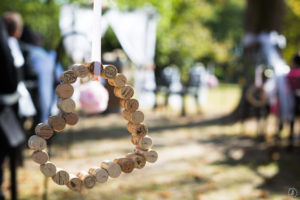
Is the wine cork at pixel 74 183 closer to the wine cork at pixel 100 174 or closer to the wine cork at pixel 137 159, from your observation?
the wine cork at pixel 100 174

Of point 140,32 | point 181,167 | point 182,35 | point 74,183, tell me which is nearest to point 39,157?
point 74,183

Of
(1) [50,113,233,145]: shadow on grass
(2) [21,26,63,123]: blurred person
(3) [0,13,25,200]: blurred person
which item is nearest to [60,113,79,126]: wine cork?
(3) [0,13,25,200]: blurred person

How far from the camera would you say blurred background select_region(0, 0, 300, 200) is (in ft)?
13.0

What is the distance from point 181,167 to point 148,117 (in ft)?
16.6

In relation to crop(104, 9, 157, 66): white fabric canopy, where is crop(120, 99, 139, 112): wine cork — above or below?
below

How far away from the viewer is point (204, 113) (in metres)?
11.4

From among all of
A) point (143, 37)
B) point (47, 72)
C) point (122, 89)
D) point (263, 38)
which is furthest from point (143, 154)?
point (143, 37)

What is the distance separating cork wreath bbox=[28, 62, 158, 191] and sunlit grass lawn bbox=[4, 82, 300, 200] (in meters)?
1.08

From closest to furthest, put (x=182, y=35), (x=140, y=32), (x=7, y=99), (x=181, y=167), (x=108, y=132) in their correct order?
1. (x=7, y=99)
2. (x=181, y=167)
3. (x=108, y=132)
4. (x=140, y=32)
5. (x=182, y=35)

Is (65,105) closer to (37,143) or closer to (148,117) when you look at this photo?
(37,143)

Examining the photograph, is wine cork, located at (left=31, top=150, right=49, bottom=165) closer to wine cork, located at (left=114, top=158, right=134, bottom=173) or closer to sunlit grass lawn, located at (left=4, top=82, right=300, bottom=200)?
wine cork, located at (left=114, top=158, right=134, bottom=173)

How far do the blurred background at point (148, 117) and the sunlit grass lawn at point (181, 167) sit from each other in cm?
1

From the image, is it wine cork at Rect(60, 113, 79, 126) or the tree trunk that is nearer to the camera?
wine cork at Rect(60, 113, 79, 126)

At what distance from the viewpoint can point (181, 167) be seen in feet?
17.1
